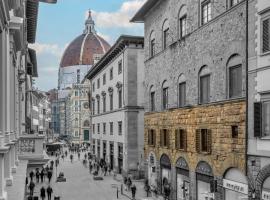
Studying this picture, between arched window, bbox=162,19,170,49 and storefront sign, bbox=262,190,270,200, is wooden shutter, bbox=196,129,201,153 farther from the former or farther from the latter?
arched window, bbox=162,19,170,49

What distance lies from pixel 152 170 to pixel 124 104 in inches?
524

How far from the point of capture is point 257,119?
20.3 metres

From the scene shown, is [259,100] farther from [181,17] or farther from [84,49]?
[84,49]

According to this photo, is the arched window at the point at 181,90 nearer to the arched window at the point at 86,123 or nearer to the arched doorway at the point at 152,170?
the arched doorway at the point at 152,170

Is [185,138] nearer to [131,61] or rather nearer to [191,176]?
[191,176]

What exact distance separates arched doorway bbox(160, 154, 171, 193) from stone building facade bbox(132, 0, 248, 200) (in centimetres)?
7

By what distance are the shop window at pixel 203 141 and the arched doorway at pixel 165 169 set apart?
6.20m

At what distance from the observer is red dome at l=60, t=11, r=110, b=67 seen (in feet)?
502

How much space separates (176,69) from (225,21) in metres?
8.45

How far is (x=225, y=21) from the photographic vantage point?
23828 millimetres

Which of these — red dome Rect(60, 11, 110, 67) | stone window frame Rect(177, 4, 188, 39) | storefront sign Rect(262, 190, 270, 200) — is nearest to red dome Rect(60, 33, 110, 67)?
red dome Rect(60, 11, 110, 67)

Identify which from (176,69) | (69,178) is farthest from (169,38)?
(69,178)

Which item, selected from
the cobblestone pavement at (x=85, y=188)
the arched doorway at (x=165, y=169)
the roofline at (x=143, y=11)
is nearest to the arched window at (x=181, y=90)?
the arched doorway at (x=165, y=169)

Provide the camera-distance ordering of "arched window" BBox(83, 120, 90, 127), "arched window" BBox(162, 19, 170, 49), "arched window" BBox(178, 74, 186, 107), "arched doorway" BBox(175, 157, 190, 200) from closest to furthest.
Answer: "arched doorway" BBox(175, 157, 190, 200) < "arched window" BBox(178, 74, 186, 107) < "arched window" BBox(162, 19, 170, 49) < "arched window" BBox(83, 120, 90, 127)
